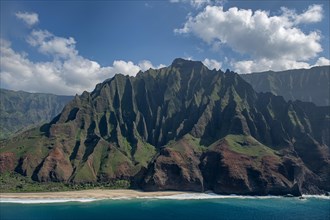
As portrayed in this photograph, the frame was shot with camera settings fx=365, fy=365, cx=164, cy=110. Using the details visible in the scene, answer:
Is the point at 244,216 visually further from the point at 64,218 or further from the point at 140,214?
the point at 64,218

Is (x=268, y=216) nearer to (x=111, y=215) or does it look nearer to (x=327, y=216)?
(x=327, y=216)

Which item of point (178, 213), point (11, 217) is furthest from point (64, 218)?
point (178, 213)

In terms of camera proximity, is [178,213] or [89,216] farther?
[178,213]

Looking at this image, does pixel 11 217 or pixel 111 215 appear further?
pixel 111 215

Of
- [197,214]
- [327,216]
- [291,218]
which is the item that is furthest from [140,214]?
[327,216]

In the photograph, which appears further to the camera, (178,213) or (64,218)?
(178,213)

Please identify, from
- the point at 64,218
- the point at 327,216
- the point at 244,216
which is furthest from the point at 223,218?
the point at 64,218

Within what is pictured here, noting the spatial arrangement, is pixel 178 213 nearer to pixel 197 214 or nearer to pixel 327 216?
pixel 197 214
